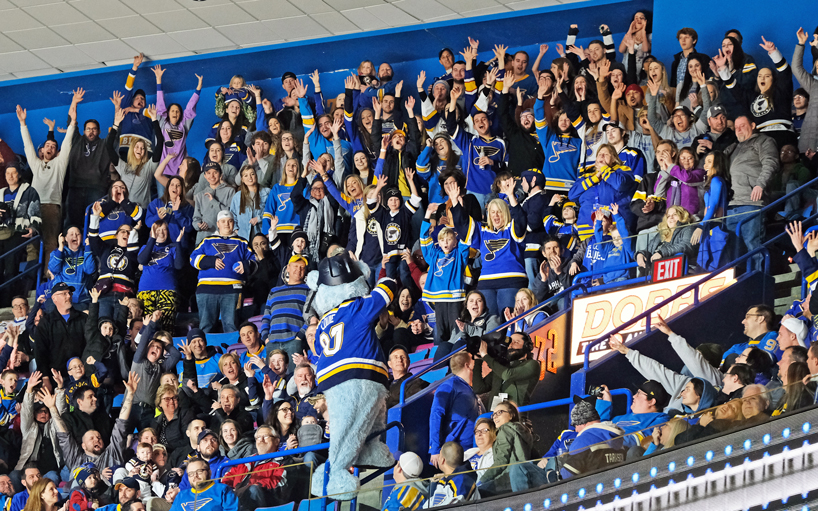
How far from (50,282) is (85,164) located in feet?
4.90

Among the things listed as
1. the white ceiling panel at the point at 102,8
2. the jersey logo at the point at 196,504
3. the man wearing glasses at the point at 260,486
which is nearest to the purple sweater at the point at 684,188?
the man wearing glasses at the point at 260,486

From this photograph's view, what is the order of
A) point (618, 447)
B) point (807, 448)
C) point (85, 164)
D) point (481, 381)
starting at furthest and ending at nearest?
point (85, 164)
point (481, 381)
point (618, 447)
point (807, 448)

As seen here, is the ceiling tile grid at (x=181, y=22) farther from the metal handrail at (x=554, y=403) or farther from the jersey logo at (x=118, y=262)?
the metal handrail at (x=554, y=403)

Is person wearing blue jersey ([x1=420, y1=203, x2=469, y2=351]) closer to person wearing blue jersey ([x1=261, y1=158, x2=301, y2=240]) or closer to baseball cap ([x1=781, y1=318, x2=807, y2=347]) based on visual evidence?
person wearing blue jersey ([x1=261, y1=158, x2=301, y2=240])

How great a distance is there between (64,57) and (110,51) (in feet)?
2.20

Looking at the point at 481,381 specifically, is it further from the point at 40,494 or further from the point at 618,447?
the point at 40,494

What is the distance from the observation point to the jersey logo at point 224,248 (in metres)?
10.3

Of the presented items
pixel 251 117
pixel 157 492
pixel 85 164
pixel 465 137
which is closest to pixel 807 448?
pixel 157 492

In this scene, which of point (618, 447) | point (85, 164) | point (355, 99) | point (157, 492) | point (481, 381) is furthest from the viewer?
point (85, 164)

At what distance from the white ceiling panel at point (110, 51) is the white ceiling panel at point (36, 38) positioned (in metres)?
0.27

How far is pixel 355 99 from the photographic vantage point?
38.0ft

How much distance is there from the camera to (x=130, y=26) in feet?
41.3

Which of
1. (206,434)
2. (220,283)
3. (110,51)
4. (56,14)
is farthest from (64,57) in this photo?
(206,434)

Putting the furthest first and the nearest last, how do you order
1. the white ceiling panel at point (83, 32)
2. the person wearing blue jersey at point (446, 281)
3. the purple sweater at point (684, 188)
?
the white ceiling panel at point (83, 32) → the person wearing blue jersey at point (446, 281) → the purple sweater at point (684, 188)
